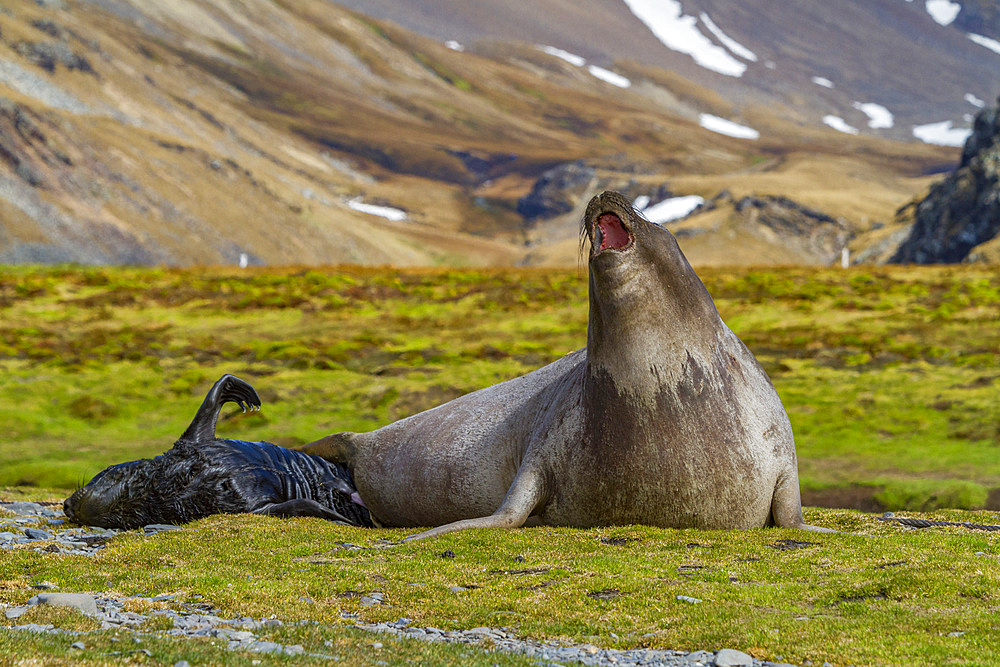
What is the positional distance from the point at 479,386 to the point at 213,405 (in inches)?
501

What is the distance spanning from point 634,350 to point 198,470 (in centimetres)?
656

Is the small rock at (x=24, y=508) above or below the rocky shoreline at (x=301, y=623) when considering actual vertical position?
below

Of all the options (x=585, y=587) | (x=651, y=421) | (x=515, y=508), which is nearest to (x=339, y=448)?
(x=515, y=508)

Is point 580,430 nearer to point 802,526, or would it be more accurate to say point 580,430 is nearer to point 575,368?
point 575,368

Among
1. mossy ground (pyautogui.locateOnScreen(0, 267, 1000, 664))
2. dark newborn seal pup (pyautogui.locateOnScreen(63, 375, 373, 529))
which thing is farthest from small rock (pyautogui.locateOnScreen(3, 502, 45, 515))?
mossy ground (pyautogui.locateOnScreen(0, 267, 1000, 664))

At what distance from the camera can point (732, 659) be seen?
6297 mm

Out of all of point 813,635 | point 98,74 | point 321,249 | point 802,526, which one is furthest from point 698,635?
point 98,74

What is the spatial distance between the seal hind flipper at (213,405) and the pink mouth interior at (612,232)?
5.89 m

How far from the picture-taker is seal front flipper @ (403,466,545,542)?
11.0 meters

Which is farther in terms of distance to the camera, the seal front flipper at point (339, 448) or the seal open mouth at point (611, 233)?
the seal front flipper at point (339, 448)

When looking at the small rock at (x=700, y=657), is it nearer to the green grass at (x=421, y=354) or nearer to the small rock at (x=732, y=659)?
the small rock at (x=732, y=659)

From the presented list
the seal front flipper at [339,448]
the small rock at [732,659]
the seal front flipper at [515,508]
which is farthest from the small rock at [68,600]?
the seal front flipper at [339,448]

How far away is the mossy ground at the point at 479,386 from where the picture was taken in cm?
736

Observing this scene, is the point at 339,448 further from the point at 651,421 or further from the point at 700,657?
the point at 700,657
